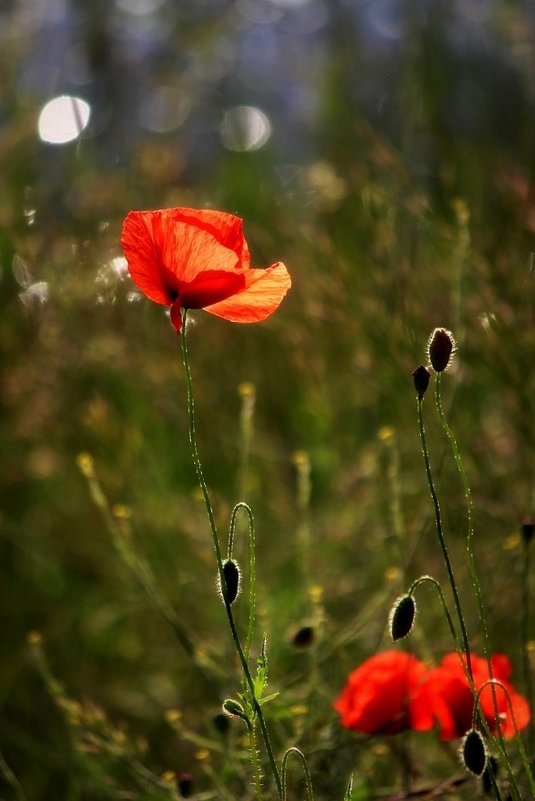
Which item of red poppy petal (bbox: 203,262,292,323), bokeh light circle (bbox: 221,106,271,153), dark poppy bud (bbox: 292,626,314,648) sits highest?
red poppy petal (bbox: 203,262,292,323)

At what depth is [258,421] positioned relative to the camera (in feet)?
6.83

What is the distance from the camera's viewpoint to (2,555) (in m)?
1.81

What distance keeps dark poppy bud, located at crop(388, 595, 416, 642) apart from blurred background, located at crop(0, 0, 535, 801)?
6.4 inches

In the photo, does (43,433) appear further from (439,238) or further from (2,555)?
(439,238)

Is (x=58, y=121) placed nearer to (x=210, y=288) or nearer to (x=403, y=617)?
(x=210, y=288)

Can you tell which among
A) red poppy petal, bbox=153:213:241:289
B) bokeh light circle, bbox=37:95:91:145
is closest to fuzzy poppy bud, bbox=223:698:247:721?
red poppy petal, bbox=153:213:241:289

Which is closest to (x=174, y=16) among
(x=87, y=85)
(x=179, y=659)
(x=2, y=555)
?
(x=87, y=85)

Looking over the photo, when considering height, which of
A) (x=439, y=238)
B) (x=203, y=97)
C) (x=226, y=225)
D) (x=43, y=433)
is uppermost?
(x=226, y=225)

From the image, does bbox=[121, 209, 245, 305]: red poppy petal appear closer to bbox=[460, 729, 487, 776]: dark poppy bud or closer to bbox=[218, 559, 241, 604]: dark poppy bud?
bbox=[218, 559, 241, 604]: dark poppy bud

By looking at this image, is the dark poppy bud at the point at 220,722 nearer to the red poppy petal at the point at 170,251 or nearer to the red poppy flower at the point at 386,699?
the red poppy flower at the point at 386,699

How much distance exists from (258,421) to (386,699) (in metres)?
1.29

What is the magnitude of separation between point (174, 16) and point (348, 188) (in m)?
1.84

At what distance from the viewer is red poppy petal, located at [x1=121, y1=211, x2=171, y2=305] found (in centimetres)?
66

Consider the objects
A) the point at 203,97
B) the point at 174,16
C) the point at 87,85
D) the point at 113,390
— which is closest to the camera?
the point at 113,390
